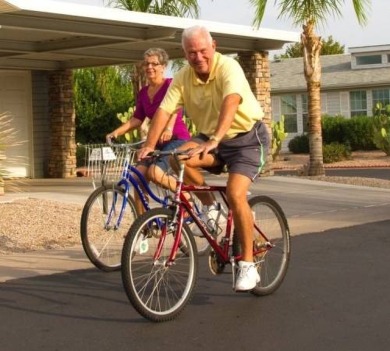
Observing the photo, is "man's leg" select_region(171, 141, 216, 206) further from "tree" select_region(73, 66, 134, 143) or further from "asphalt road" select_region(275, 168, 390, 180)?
"tree" select_region(73, 66, 134, 143)

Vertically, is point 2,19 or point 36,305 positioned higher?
point 2,19

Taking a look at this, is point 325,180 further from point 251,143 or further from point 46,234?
point 251,143

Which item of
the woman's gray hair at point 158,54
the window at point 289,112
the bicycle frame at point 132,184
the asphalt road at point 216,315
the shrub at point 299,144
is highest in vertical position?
the window at point 289,112

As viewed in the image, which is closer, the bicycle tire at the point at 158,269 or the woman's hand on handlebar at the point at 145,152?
the bicycle tire at the point at 158,269

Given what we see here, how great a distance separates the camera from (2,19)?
15070 millimetres

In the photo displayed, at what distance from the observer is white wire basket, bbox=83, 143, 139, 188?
8.12 m

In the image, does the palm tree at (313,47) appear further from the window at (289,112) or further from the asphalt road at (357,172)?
the window at (289,112)

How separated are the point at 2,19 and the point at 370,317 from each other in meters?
10.1

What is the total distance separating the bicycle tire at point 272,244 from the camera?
7301mm

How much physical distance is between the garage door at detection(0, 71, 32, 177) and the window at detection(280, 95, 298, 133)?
20.9 meters

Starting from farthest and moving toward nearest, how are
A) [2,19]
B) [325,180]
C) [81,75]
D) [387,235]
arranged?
[81,75] < [325,180] < [2,19] < [387,235]

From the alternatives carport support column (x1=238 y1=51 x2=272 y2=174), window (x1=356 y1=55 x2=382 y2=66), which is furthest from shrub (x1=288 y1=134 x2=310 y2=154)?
carport support column (x1=238 y1=51 x2=272 y2=174)

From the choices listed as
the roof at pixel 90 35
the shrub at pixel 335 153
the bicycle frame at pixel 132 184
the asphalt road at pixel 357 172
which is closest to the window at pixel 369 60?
the shrub at pixel 335 153

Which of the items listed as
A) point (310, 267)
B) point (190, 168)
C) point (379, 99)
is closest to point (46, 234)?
point (310, 267)
